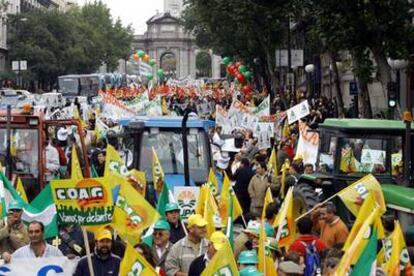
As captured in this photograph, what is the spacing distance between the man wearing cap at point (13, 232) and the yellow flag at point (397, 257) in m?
3.85

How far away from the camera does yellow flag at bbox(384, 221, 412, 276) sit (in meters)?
9.06

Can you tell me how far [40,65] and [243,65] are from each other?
75.6 ft

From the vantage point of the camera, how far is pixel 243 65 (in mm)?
79562

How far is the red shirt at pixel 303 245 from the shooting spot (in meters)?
9.87

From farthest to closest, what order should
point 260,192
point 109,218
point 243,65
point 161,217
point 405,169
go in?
point 243,65 → point 260,192 → point 405,169 → point 161,217 → point 109,218

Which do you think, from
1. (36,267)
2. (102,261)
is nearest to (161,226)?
(102,261)

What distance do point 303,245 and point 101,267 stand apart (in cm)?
192

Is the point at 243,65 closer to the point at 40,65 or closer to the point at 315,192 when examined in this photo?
the point at 40,65

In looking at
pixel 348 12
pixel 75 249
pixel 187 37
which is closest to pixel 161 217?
pixel 75 249

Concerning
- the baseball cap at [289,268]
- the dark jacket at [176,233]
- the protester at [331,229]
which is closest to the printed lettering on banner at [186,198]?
the dark jacket at [176,233]

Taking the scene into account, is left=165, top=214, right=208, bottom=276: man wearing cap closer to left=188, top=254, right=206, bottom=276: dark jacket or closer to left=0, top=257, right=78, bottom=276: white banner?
left=188, top=254, right=206, bottom=276: dark jacket

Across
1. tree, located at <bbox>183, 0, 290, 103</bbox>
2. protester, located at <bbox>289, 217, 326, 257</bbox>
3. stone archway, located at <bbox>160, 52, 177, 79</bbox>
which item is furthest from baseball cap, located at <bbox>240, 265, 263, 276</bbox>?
stone archway, located at <bbox>160, 52, 177, 79</bbox>

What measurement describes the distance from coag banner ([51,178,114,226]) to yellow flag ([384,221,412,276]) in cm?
245

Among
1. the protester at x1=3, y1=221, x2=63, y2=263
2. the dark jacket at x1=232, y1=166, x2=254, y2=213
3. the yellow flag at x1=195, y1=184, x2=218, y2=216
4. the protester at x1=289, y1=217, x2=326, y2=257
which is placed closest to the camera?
the protester at x1=3, y1=221, x2=63, y2=263
